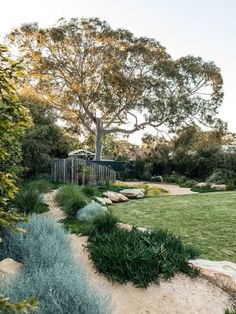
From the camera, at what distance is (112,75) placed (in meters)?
20.2

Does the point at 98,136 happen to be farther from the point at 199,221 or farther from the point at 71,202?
the point at 199,221

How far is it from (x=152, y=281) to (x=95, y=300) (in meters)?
1.31

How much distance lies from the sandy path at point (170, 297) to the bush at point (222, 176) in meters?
14.6

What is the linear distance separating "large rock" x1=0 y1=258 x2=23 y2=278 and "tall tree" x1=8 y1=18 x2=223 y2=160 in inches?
683

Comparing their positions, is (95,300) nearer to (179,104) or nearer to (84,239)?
(84,239)

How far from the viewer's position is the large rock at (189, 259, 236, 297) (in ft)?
13.2

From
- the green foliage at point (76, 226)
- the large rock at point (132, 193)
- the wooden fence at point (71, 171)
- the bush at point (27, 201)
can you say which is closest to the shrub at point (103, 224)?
the green foliage at point (76, 226)

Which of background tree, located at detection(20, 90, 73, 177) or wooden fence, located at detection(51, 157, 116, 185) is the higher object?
background tree, located at detection(20, 90, 73, 177)

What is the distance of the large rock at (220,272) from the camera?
159 inches

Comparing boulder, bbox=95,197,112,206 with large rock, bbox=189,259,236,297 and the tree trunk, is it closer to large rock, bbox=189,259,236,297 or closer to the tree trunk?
large rock, bbox=189,259,236,297

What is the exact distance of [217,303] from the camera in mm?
3811

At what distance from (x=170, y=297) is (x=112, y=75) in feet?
57.8

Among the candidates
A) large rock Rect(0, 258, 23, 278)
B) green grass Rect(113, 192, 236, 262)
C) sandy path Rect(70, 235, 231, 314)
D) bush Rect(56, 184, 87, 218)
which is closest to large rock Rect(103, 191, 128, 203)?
green grass Rect(113, 192, 236, 262)

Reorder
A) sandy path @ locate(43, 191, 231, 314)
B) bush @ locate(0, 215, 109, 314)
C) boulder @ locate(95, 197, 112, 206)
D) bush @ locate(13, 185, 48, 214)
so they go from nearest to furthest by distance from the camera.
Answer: bush @ locate(0, 215, 109, 314)
sandy path @ locate(43, 191, 231, 314)
bush @ locate(13, 185, 48, 214)
boulder @ locate(95, 197, 112, 206)
